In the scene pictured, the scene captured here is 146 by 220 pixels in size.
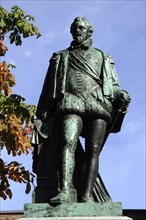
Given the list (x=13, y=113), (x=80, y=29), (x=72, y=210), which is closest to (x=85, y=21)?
(x=80, y=29)

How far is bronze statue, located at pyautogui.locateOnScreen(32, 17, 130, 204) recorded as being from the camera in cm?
663

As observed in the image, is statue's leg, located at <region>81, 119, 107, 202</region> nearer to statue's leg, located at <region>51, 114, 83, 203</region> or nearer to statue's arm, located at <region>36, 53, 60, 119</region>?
statue's leg, located at <region>51, 114, 83, 203</region>

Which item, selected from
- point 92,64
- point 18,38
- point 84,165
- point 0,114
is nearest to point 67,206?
point 84,165

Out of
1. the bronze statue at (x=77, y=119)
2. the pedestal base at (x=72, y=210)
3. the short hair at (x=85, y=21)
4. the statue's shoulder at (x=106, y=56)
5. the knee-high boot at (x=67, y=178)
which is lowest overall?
the pedestal base at (x=72, y=210)

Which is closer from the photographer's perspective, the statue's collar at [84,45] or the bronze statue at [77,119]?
the bronze statue at [77,119]

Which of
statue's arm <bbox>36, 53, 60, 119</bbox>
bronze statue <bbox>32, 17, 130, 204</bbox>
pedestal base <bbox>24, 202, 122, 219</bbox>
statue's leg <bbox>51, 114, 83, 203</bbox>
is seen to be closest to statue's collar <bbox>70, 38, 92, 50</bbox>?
bronze statue <bbox>32, 17, 130, 204</bbox>

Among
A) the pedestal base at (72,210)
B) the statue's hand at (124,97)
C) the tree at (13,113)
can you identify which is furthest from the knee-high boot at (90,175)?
the tree at (13,113)

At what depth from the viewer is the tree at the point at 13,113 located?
40.8ft

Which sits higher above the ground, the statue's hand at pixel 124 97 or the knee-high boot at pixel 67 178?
the statue's hand at pixel 124 97

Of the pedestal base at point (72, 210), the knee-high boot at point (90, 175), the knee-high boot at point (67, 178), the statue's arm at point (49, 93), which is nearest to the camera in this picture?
the pedestal base at point (72, 210)

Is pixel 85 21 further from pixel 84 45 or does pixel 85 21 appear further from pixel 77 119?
pixel 77 119

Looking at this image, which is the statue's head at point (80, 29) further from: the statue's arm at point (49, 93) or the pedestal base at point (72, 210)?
the pedestal base at point (72, 210)

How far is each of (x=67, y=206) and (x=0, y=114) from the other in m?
7.23

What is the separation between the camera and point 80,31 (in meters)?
7.31
